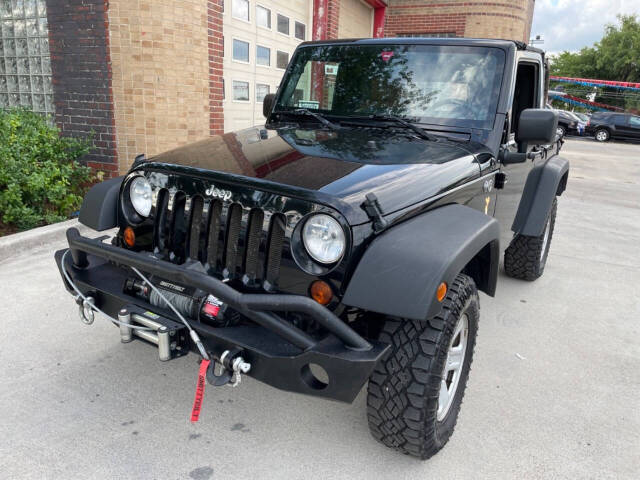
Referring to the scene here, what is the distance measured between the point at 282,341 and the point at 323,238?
429 mm

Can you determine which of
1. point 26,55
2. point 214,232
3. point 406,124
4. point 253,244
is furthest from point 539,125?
point 26,55

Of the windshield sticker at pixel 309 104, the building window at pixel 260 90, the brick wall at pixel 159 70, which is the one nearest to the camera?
the windshield sticker at pixel 309 104

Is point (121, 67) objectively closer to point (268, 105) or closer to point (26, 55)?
point (26, 55)

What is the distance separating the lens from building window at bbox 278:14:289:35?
892cm

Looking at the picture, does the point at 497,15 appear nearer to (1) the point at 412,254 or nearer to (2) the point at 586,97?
(1) the point at 412,254

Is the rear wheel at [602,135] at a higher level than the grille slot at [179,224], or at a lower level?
higher

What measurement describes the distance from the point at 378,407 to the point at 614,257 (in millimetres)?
4664

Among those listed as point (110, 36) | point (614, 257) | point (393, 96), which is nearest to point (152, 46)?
point (110, 36)

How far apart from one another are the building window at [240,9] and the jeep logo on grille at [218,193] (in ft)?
20.7

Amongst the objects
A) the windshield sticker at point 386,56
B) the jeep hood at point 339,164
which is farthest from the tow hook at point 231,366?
the windshield sticker at point 386,56

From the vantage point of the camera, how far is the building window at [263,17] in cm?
826

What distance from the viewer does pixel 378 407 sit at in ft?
6.82

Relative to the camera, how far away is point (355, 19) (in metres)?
12.0

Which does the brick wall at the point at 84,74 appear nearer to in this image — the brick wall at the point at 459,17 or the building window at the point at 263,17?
the building window at the point at 263,17
